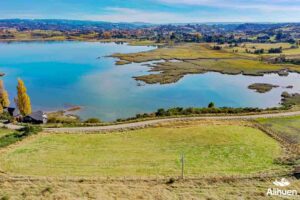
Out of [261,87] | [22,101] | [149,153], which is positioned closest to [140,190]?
[149,153]

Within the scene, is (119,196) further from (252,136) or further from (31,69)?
(31,69)

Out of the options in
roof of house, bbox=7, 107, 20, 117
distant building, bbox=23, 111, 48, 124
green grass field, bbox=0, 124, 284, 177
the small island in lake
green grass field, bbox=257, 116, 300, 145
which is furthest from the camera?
the small island in lake

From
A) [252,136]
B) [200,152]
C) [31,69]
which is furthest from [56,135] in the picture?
[31,69]

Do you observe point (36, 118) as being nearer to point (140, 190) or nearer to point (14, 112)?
point (14, 112)

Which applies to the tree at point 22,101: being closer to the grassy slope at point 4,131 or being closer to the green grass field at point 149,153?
the grassy slope at point 4,131

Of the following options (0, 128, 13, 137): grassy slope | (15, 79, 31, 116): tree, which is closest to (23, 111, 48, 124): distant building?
(15, 79, 31, 116): tree

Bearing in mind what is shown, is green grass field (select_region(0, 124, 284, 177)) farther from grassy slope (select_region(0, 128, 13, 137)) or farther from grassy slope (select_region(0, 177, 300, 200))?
grassy slope (select_region(0, 128, 13, 137))

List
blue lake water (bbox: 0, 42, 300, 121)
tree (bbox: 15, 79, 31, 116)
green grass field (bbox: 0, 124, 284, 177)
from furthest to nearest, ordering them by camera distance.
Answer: blue lake water (bbox: 0, 42, 300, 121) < tree (bbox: 15, 79, 31, 116) < green grass field (bbox: 0, 124, 284, 177)

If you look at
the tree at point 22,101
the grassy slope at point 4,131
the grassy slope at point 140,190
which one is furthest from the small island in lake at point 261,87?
the grassy slope at point 4,131
